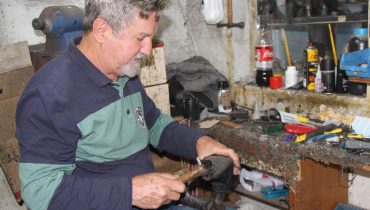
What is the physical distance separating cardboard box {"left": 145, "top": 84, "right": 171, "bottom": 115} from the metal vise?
511 mm

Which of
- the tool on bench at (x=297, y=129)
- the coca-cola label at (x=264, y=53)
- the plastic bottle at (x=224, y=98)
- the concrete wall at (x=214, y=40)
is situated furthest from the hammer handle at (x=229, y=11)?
the tool on bench at (x=297, y=129)

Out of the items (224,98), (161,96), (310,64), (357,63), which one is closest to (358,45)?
(357,63)

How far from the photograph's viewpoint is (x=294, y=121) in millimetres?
1977

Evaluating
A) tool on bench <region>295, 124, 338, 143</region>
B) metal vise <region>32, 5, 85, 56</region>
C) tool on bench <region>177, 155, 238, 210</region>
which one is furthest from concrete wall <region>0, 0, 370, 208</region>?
tool on bench <region>177, 155, 238, 210</region>

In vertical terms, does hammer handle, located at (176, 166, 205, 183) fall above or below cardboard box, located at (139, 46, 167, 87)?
below

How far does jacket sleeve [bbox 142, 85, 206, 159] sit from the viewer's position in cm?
149

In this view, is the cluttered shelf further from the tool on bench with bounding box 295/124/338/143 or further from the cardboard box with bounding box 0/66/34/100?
the cardboard box with bounding box 0/66/34/100

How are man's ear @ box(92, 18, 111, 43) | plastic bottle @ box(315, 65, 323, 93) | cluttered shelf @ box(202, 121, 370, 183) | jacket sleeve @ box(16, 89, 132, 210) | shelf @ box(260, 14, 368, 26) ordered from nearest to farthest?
jacket sleeve @ box(16, 89, 132, 210) < man's ear @ box(92, 18, 111, 43) < cluttered shelf @ box(202, 121, 370, 183) < shelf @ box(260, 14, 368, 26) < plastic bottle @ box(315, 65, 323, 93)

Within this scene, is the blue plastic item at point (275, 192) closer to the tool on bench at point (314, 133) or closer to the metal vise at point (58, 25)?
the tool on bench at point (314, 133)

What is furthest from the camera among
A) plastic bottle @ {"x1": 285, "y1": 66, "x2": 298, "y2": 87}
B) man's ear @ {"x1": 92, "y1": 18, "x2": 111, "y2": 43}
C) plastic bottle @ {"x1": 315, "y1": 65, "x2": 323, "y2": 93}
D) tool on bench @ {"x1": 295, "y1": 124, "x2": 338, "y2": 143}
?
plastic bottle @ {"x1": 285, "y1": 66, "x2": 298, "y2": 87}

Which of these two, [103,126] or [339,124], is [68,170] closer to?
[103,126]

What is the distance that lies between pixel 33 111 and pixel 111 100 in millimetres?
279

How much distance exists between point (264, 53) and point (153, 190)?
4.52 ft

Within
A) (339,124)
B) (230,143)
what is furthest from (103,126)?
(339,124)
